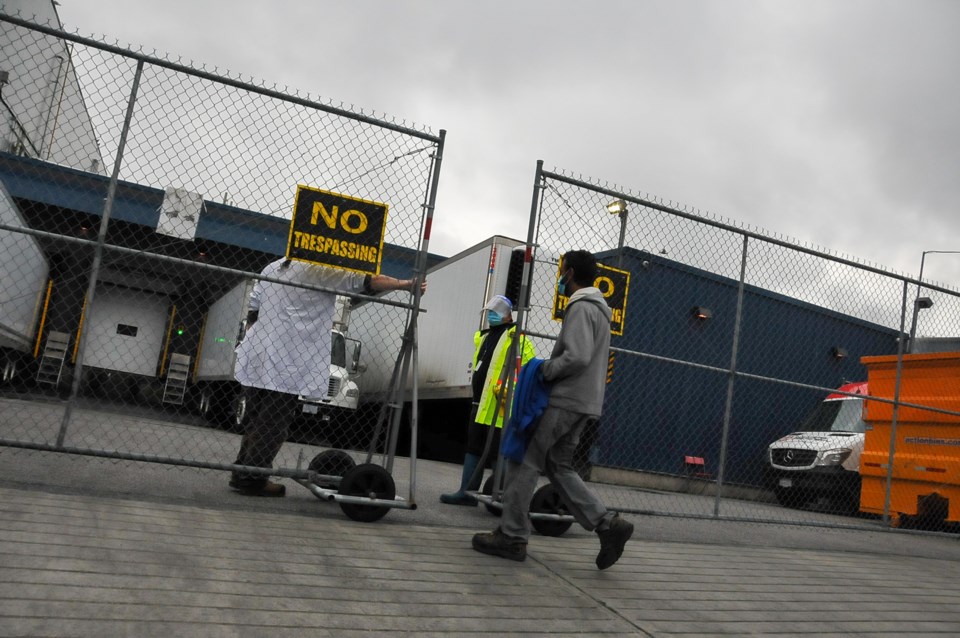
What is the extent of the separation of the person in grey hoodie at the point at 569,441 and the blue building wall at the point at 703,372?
26.6 ft

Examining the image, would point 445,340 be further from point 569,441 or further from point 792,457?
point 569,441

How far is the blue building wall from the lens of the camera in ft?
45.3

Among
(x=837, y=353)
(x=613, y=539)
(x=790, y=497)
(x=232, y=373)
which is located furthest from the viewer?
(x=837, y=353)

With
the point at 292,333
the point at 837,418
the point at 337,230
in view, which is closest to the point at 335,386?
the point at 837,418

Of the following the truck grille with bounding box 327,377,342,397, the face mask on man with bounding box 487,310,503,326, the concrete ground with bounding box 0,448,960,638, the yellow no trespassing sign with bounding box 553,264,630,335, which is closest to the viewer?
the concrete ground with bounding box 0,448,960,638

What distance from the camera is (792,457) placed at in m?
14.1

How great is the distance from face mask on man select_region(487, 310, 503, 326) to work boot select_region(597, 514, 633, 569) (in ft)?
9.69

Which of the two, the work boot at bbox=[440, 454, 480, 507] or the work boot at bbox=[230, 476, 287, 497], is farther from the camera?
the work boot at bbox=[440, 454, 480, 507]

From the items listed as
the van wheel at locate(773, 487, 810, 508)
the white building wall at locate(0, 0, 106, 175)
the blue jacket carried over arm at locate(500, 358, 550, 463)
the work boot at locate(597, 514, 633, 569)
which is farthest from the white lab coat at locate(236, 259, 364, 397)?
the van wheel at locate(773, 487, 810, 508)

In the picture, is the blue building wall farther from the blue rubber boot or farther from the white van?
the blue rubber boot

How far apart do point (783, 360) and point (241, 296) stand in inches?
420

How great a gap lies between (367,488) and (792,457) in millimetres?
10540

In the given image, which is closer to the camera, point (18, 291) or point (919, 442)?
point (919, 442)

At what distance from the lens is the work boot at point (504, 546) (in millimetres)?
5059
